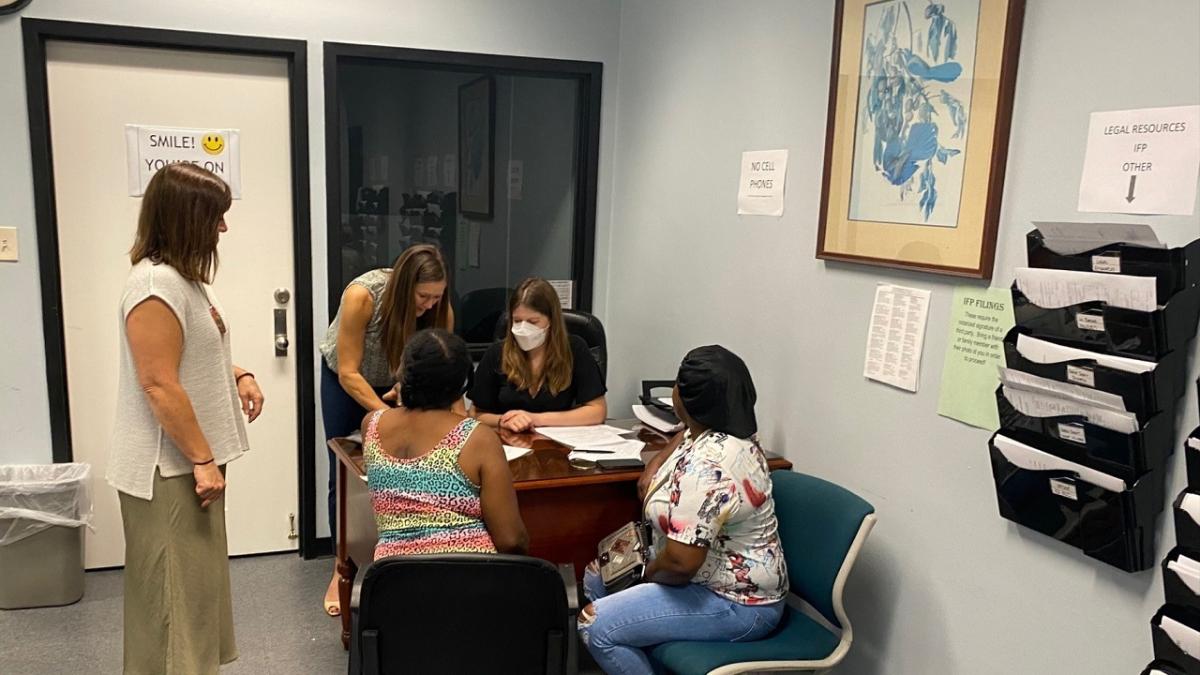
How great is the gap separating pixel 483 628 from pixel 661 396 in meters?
1.50

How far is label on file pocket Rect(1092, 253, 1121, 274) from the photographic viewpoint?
5.05ft

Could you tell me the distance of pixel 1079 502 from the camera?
1.65 meters

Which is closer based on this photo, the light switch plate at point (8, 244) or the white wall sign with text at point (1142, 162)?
the white wall sign with text at point (1142, 162)

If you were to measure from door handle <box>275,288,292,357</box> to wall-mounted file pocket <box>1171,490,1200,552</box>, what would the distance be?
2.97m

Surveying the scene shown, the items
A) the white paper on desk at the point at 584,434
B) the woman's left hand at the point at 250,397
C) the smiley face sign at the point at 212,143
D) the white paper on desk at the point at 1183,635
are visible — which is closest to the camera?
the white paper on desk at the point at 1183,635

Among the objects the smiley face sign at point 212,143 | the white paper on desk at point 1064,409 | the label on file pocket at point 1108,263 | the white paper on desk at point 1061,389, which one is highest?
the smiley face sign at point 212,143

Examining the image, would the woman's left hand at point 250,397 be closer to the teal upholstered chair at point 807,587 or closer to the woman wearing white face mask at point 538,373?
the woman wearing white face mask at point 538,373

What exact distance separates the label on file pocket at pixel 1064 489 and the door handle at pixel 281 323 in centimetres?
275

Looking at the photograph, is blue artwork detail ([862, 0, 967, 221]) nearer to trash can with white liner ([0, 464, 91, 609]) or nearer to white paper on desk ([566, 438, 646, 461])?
white paper on desk ([566, 438, 646, 461])

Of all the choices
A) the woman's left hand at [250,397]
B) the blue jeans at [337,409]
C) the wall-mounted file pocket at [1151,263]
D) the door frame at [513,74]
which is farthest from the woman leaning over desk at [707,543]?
the door frame at [513,74]

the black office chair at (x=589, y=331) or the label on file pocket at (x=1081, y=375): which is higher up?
the label on file pocket at (x=1081, y=375)

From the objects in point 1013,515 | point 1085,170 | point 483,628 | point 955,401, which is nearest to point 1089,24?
point 1085,170

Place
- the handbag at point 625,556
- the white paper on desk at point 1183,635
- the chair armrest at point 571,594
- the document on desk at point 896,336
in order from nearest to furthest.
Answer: the white paper on desk at point 1183,635, the chair armrest at point 571,594, the document on desk at point 896,336, the handbag at point 625,556

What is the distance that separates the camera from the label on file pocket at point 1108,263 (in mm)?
1540
